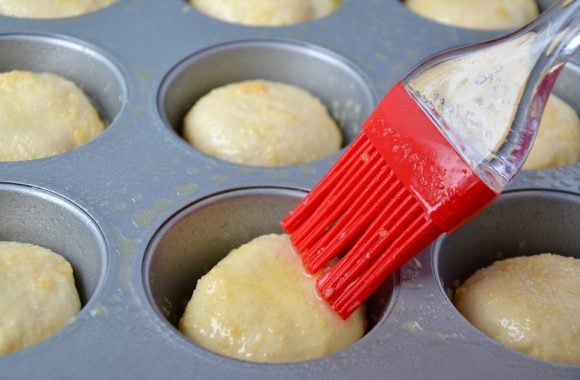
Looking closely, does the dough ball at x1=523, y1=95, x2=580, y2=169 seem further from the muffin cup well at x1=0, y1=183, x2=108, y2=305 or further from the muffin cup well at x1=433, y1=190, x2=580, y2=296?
the muffin cup well at x1=0, y1=183, x2=108, y2=305

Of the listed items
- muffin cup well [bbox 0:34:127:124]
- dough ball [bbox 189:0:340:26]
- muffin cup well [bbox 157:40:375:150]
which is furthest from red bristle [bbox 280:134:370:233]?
dough ball [bbox 189:0:340:26]

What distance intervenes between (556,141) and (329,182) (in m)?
0.81

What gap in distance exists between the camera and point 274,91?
206 cm

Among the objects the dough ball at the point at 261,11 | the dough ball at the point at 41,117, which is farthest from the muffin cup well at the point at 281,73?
the dough ball at the point at 41,117

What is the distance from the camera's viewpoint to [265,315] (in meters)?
1.45

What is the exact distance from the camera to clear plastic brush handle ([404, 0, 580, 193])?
1210 millimetres

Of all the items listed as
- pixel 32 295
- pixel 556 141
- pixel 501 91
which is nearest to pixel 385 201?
pixel 501 91

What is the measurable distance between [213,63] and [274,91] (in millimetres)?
206

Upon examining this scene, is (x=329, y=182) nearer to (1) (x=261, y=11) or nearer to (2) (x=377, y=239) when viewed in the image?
(2) (x=377, y=239)

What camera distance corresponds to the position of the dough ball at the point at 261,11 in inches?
89.2

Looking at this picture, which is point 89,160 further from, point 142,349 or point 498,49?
point 498,49

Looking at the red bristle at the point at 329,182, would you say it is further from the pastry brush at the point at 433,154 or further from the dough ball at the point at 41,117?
the dough ball at the point at 41,117

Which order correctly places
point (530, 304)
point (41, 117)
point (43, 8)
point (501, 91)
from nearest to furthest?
point (501, 91)
point (530, 304)
point (41, 117)
point (43, 8)

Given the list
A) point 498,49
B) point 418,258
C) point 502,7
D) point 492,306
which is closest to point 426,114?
point 498,49
